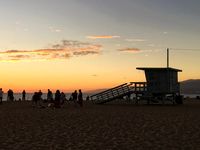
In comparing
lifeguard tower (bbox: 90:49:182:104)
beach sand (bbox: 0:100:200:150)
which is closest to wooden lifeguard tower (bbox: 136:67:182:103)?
lifeguard tower (bbox: 90:49:182:104)

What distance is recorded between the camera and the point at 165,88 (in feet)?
140

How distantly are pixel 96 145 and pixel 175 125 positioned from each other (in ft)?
24.6

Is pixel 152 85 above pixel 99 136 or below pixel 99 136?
above

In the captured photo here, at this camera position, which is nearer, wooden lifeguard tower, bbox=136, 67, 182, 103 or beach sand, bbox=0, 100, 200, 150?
beach sand, bbox=0, 100, 200, 150

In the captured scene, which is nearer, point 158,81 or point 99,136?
point 99,136

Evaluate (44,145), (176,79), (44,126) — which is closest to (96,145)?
(44,145)

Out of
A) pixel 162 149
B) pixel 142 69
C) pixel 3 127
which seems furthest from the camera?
pixel 142 69

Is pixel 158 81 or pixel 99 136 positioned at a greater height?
pixel 158 81

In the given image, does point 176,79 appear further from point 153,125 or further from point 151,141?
point 151,141

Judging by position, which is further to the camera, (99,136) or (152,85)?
(152,85)

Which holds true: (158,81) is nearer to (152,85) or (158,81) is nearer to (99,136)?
(152,85)

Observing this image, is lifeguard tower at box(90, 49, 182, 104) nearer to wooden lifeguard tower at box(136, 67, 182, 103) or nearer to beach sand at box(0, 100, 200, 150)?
wooden lifeguard tower at box(136, 67, 182, 103)

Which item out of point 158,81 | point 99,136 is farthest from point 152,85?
point 99,136

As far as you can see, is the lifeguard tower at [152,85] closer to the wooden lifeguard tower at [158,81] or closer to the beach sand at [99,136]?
the wooden lifeguard tower at [158,81]
